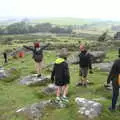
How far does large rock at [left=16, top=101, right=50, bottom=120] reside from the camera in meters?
15.6

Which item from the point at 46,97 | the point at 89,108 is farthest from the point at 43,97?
the point at 89,108

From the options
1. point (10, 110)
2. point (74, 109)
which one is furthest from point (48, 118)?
point (10, 110)

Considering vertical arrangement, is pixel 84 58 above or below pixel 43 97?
above

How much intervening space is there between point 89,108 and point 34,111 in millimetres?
2811

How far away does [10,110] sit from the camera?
17781 millimetres

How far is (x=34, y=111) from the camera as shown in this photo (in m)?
15.8

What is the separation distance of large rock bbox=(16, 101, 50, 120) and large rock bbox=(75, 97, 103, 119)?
1864mm

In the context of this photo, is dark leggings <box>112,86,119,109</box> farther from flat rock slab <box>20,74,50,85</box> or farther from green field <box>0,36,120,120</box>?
flat rock slab <box>20,74,50,85</box>

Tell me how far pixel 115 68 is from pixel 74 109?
9.78 feet

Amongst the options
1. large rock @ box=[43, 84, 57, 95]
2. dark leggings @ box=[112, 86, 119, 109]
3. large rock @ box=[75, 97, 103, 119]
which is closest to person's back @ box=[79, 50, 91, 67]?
large rock @ box=[43, 84, 57, 95]

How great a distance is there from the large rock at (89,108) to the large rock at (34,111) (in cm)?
186

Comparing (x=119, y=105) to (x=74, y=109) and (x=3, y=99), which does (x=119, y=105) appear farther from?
(x=3, y=99)

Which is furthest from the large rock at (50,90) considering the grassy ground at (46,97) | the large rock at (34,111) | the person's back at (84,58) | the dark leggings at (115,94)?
the dark leggings at (115,94)

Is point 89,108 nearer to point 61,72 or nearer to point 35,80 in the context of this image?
point 61,72
